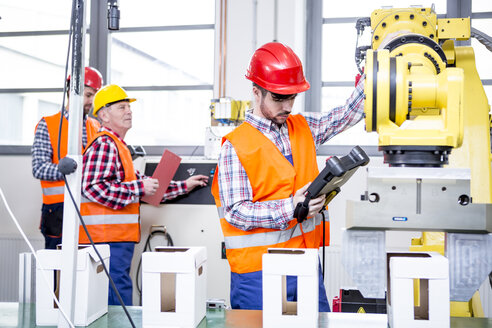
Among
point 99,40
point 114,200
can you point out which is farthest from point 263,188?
point 99,40

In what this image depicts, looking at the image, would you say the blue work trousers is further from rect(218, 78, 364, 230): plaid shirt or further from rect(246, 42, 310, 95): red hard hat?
rect(246, 42, 310, 95): red hard hat

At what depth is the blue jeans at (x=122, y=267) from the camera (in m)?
2.60

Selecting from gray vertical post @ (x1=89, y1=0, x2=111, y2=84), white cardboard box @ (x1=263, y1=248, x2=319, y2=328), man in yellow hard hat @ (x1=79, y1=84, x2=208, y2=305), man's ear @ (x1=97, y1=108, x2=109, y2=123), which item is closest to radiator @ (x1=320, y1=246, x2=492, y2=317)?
man in yellow hard hat @ (x1=79, y1=84, x2=208, y2=305)

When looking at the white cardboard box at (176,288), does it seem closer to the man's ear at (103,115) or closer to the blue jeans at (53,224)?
the man's ear at (103,115)

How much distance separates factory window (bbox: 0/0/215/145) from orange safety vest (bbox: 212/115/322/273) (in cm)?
215

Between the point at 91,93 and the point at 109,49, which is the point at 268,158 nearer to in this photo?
the point at 91,93

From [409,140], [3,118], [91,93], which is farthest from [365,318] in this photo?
[3,118]

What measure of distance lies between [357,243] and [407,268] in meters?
0.13

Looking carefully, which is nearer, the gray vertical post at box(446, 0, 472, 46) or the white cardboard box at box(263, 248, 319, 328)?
the white cardboard box at box(263, 248, 319, 328)

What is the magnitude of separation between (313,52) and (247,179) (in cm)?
223

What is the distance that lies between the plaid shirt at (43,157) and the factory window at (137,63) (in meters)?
0.97

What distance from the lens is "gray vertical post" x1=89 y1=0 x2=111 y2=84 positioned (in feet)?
13.0

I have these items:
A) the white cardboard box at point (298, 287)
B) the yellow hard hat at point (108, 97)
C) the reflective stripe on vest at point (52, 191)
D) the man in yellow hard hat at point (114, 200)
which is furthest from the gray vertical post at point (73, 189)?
the reflective stripe on vest at point (52, 191)

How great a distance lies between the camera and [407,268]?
1.13 m
